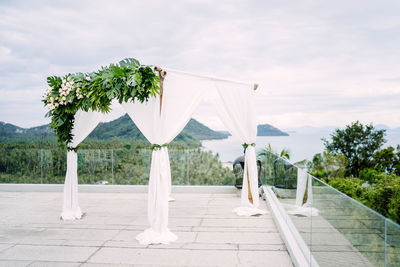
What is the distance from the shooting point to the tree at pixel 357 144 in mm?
20891

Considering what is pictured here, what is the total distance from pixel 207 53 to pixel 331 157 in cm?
967

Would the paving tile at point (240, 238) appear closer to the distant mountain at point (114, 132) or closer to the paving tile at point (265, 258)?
the paving tile at point (265, 258)

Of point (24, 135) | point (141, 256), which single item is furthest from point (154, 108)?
point (24, 135)

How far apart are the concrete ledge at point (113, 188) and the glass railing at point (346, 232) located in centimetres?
388

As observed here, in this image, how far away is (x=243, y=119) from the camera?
207 inches

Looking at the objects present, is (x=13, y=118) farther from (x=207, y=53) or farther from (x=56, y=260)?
(x=56, y=260)

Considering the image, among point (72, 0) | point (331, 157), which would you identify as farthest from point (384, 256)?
point (331, 157)

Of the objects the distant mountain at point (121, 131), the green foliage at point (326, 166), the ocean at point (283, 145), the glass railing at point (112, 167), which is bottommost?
the green foliage at point (326, 166)

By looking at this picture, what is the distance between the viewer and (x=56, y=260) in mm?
3371

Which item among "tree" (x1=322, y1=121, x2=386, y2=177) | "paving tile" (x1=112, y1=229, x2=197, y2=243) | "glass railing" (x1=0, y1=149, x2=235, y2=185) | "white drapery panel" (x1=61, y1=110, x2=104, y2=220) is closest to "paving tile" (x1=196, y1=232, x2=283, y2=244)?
"paving tile" (x1=112, y1=229, x2=197, y2=243)

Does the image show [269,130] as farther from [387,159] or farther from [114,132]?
[114,132]

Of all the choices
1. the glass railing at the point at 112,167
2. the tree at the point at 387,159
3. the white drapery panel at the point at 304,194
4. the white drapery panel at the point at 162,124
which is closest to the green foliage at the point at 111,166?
the glass railing at the point at 112,167

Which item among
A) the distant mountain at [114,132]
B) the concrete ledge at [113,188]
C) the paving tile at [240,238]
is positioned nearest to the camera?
the paving tile at [240,238]

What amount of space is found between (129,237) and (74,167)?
5.50 feet
